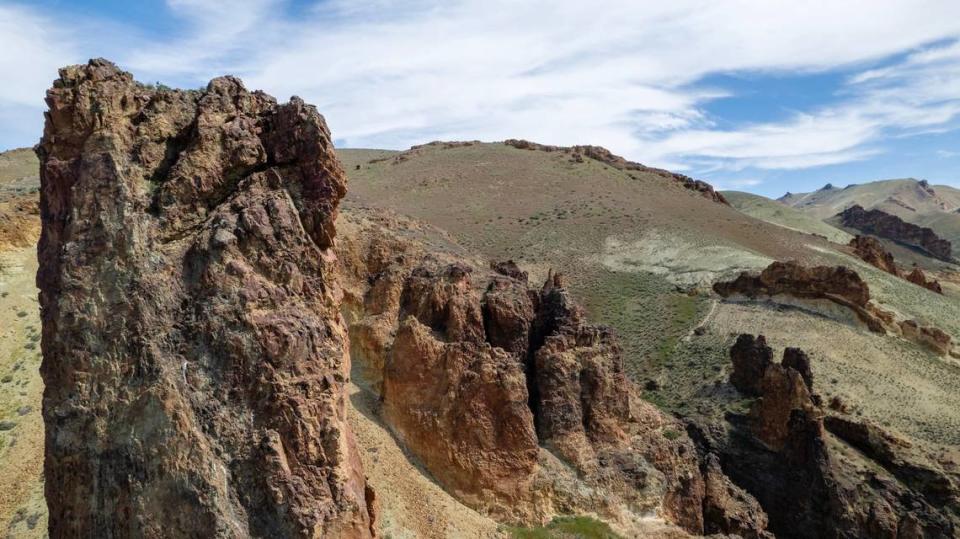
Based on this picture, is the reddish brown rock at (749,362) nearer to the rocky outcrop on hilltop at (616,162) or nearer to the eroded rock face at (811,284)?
the eroded rock face at (811,284)

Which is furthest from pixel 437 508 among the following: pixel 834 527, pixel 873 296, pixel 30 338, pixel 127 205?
pixel 873 296

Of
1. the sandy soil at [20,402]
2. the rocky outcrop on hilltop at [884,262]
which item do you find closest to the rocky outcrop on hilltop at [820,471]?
the sandy soil at [20,402]

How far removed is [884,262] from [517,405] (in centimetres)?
6407

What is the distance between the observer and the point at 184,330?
38.5 feet

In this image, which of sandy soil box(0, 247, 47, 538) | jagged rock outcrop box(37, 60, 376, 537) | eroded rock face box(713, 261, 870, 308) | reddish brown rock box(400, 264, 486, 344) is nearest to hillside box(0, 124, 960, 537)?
sandy soil box(0, 247, 47, 538)

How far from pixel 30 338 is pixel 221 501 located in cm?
1544

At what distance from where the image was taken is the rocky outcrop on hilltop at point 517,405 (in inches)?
859

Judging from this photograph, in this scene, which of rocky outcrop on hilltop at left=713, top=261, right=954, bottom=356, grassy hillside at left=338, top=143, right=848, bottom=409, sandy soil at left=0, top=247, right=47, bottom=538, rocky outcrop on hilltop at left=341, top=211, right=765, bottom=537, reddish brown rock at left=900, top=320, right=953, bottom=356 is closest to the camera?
sandy soil at left=0, top=247, right=47, bottom=538

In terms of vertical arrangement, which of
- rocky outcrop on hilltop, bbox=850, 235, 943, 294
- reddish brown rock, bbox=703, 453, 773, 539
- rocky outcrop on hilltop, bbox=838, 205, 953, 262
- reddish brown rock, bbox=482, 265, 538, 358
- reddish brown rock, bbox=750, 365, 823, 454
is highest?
rocky outcrop on hilltop, bbox=838, 205, 953, 262

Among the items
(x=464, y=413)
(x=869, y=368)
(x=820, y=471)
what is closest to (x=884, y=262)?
(x=869, y=368)

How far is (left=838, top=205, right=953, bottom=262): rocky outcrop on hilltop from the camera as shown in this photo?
127500 millimetres

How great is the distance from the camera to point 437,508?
65.8 ft

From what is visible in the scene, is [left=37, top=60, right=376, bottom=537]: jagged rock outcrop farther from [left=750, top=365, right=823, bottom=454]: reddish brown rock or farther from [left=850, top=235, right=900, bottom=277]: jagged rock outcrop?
[left=850, top=235, right=900, bottom=277]: jagged rock outcrop

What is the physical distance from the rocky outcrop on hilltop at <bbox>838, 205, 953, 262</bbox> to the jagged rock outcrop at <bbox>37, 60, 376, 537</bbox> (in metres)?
137
